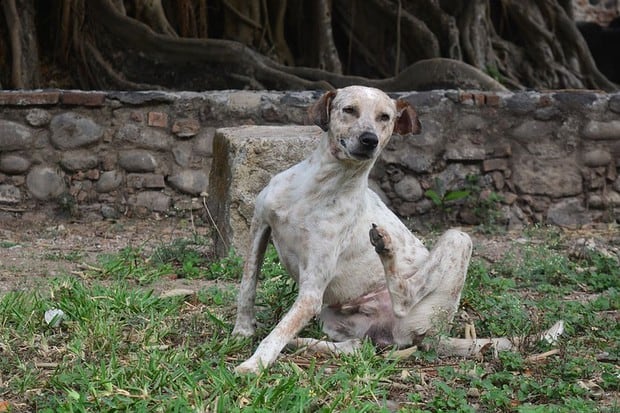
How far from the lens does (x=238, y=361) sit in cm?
439

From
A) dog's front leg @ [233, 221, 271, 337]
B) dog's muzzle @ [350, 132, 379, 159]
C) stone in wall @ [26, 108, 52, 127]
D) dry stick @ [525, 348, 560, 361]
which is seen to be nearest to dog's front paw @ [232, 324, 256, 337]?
dog's front leg @ [233, 221, 271, 337]

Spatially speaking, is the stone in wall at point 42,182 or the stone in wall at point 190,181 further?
the stone in wall at point 190,181

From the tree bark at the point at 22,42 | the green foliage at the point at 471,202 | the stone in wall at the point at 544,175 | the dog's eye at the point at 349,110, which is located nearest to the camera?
the dog's eye at the point at 349,110

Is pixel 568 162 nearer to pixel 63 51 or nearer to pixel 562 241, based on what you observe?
pixel 562 241

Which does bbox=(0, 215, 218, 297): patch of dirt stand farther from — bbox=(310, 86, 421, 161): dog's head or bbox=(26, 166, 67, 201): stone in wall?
bbox=(310, 86, 421, 161): dog's head

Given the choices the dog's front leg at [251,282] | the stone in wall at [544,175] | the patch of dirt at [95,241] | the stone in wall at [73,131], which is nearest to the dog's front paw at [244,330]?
the dog's front leg at [251,282]

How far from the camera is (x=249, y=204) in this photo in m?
→ 6.61

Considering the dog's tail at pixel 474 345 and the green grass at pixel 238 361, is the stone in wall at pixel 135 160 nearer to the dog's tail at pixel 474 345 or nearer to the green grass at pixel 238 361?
the green grass at pixel 238 361

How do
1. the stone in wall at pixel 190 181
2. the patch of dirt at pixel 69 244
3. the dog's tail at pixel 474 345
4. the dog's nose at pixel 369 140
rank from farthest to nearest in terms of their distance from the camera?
the stone in wall at pixel 190 181
the patch of dirt at pixel 69 244
the dog's tail at pixel 474 345
the dog's nose at pixel 369 140

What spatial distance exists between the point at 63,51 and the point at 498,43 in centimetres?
475

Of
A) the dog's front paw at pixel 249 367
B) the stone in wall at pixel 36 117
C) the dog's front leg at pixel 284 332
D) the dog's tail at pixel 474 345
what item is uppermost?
the stone in wall at pixel 36 117

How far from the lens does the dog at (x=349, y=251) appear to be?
436 cm

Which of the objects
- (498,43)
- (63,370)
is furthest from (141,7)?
(63,370)

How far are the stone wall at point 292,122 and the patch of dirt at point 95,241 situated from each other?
193 millimetres
